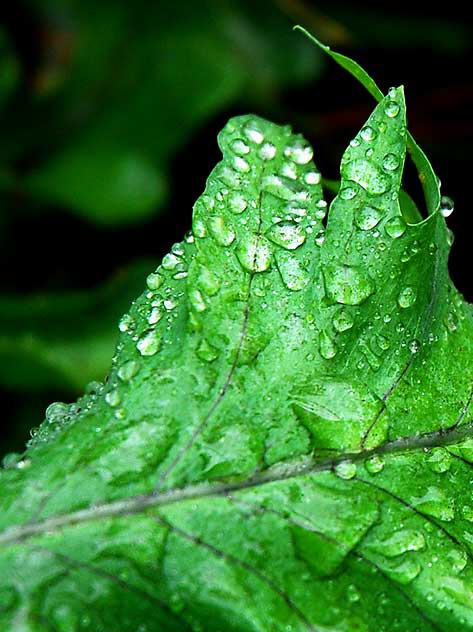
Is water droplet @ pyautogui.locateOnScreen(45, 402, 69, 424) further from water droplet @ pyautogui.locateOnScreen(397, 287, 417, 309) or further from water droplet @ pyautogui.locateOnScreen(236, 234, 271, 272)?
water droplet @ pyautogui.locateOnScreen(397, 287, 417, 309)

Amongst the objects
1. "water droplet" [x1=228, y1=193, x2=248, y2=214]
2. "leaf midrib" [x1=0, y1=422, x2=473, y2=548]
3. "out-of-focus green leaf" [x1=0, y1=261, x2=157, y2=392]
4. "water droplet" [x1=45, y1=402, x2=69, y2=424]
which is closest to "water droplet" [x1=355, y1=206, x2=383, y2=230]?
"water droplet" [x1=228, y1=193, x2=248, y2=214]

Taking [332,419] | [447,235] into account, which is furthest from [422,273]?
[332,419]

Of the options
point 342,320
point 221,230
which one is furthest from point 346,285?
point 221,230

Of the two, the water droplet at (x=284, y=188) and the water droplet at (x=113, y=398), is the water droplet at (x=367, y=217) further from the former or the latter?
the water droplet at (x=113, y=398)

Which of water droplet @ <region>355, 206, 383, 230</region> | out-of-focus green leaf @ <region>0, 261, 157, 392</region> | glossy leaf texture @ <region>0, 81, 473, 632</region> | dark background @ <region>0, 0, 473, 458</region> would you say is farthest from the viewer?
dark background @ <region>0, 0, 473, 458</region>

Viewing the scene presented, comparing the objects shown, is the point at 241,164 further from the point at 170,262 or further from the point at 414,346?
the point at 414,346

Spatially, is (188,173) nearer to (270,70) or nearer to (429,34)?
(270,70)

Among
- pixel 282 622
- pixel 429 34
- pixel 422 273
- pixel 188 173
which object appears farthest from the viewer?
pixel 429 34
